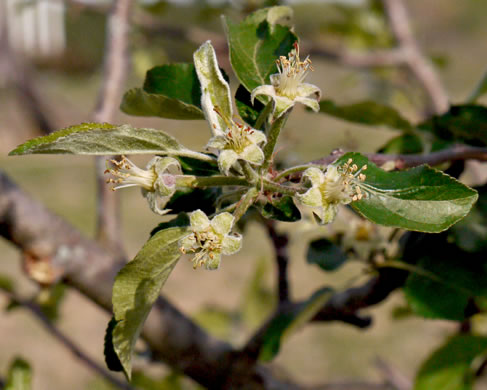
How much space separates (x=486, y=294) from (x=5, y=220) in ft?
2.21

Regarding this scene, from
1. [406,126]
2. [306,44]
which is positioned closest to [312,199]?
[406,126]

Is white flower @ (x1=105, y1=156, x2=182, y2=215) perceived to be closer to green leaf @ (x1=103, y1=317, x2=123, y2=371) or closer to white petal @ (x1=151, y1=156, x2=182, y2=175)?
white petal @ (x1=151, y1=156, x2=182, y2=175)

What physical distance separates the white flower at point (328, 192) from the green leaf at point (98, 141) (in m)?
0.12

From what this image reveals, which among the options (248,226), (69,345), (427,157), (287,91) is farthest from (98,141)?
(248,226)

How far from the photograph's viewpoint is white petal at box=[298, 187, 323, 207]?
43cm

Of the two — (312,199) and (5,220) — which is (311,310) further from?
(5,220)

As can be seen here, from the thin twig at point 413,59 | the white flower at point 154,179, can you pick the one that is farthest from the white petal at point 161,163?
the thin twig at point 413,59

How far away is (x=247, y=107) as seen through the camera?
525mm

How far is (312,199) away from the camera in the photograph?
1.40ft

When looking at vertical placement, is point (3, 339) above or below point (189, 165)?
below

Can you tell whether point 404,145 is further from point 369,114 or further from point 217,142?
point 217,142

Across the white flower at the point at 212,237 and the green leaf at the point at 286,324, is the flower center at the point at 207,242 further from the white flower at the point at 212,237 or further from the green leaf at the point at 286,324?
the green leaf at the point at 286,324

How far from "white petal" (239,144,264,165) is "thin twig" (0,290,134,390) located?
0.69 meters

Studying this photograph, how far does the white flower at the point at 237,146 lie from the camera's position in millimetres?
431
